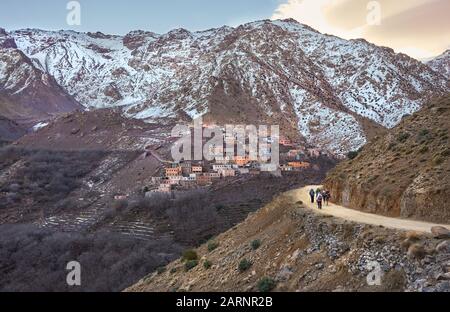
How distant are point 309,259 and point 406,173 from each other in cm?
590

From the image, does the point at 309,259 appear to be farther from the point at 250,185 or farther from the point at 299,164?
the point at 299,164

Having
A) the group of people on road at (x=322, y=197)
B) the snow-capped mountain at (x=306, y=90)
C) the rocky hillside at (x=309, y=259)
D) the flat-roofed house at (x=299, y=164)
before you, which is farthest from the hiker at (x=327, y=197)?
the snow-capped mountain at (x=306, y=90)

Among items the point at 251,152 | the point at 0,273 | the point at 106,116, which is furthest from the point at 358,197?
the point at 106,116

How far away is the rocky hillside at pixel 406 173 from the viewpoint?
15.4 meters

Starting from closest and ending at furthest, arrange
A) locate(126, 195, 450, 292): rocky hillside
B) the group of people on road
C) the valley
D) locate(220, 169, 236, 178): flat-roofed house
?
locate(126, 195, 450, 292): rocky hillside → the valley → the group of people on road → locate(220, 169, 236, 178): flat-roofed house

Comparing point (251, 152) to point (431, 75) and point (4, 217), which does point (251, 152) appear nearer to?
point (4, 217)

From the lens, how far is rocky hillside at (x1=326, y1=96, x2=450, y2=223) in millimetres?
15375

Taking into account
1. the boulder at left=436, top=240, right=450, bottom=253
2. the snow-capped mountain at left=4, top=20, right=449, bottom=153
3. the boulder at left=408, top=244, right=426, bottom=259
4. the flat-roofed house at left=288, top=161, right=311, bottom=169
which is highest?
the snow-capped mountain at left=4, top=20, right=449, bottom=153

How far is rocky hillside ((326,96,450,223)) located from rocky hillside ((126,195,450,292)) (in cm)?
243

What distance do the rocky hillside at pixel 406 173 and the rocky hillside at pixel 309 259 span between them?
243 cm

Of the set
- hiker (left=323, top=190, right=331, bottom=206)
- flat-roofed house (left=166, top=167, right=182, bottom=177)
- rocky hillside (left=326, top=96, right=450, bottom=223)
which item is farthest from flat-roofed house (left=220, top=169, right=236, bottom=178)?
hiker (left=323, top=190, right=331, bottom=206)

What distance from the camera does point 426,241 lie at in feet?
38.6

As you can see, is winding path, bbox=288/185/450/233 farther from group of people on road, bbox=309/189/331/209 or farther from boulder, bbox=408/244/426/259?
boulder, bbox=408/244/426/259
